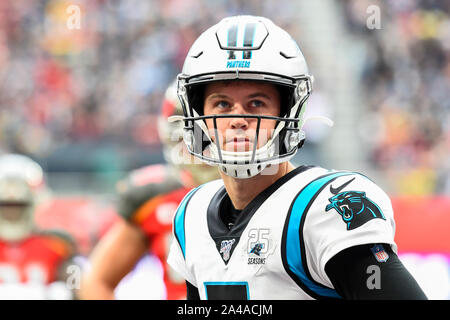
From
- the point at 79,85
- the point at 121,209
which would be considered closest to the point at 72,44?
the point at 79,85

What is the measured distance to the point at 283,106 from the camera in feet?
8.24

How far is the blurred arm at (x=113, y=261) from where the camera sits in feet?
14.5

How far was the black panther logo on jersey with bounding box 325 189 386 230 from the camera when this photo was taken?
208 centimetres

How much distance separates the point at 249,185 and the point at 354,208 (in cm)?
44

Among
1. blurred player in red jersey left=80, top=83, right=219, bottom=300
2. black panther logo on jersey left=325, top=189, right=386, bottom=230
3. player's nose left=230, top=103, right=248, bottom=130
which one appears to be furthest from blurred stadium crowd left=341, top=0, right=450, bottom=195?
black panther logo on jersey left=325, top=189, right=386, bottom=230

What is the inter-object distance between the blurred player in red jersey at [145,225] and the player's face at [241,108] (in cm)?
180

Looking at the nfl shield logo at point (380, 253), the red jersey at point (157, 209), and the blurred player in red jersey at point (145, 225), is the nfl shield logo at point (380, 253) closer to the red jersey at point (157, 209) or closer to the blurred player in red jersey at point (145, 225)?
the blurred player in red jersey at point (145, 225)

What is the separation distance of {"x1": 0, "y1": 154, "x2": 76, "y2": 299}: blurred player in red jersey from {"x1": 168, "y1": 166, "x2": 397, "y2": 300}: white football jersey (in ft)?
12.2

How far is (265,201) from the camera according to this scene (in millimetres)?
2396

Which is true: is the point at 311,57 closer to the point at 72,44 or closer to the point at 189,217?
the point at 72,44

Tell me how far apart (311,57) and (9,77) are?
4.50 meters

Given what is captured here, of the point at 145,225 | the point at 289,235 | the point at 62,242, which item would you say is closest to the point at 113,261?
the point at 145,225

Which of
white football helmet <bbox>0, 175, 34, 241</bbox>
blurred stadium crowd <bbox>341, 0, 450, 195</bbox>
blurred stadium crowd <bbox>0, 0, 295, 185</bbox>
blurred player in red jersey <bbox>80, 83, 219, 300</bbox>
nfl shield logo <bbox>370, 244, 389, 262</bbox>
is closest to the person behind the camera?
nfl shield logo <bbox>370, 244, 389, 262</bbox>

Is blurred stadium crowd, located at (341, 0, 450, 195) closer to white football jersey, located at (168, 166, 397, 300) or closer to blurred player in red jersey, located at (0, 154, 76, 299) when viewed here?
blurred player in red jersey, located at (0, 154, 76, 299)
